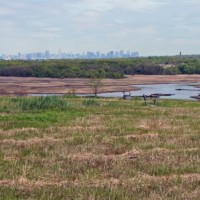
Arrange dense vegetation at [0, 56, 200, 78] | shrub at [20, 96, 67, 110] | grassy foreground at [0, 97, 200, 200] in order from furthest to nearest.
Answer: dense vegetation at [0, 56, 200, 78], shrub at [20, 96, 67, 110], grassy foreground at [0, 97, 200, 200]

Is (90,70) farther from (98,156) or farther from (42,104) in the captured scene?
(98,156)

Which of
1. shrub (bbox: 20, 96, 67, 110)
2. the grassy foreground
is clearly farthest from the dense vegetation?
the grassy foreground

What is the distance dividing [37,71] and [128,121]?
84.3 m

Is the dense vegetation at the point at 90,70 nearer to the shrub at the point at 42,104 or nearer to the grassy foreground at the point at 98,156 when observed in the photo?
the shrub at the point at 42,104

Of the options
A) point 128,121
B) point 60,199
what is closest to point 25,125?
point 128,121

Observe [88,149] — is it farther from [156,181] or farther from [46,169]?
[156,181]

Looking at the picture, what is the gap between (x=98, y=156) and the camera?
1298 centimetres

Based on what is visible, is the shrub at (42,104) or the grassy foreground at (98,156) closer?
the grassy foreground at (98,156)

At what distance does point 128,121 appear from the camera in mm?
21688

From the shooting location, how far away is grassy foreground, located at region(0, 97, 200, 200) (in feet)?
31.5

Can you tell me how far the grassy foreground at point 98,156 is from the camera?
9602 mm

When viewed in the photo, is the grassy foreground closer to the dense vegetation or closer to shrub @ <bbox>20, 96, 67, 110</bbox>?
shrub @ <bbox>20, 96, 67, 110</bbox>

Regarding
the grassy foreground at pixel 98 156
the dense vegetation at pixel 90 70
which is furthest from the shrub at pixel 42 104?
the dense vegetation at pixel 90 70

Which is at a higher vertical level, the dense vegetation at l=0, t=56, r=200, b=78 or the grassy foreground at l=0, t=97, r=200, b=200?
the grassy foreground at l=0, t=97, r=200, b=200
